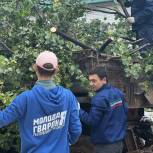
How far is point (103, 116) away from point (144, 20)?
9.09 feet

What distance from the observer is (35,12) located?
275 inches

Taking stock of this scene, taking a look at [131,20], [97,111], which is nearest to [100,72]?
[97,111]

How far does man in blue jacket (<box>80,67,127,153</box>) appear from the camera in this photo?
5895 mm

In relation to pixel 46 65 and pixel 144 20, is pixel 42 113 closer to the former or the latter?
pixel 46 65

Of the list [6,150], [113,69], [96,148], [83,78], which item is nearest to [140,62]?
[113,69]

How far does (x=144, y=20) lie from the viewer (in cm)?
812

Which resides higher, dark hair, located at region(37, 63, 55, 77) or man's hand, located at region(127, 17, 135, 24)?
man's hand, located at region(127, 17, 135, 24)

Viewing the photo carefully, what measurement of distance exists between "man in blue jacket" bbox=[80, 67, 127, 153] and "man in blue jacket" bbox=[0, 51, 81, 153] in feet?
4.49

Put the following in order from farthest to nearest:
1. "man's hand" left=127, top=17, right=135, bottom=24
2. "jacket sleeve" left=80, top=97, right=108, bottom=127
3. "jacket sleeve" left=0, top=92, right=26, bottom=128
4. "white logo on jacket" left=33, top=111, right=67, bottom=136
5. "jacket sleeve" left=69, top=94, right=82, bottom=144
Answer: "man's hand" left=127, top=17, right=135, bottom=24 < "jacket sleeve" left=80, top=97, right=108, bottom=127 < "jacket sleeve" left=69, top=94, right=82, bottom=144 < "white logo on jacket" left=33, top=111, right=67, bottom=136 < "jacket sleeve" left=0, top=92, right=26, bottom=128

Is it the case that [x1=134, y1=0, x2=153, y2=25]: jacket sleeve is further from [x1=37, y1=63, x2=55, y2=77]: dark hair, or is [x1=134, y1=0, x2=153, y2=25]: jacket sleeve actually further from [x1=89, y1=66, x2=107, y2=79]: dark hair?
[x1=37, y1=63, x2=55, y2=77]: dark hair

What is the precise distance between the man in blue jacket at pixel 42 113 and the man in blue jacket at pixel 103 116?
137 cm

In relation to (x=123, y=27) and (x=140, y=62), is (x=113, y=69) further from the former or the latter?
(x=123, y=27)

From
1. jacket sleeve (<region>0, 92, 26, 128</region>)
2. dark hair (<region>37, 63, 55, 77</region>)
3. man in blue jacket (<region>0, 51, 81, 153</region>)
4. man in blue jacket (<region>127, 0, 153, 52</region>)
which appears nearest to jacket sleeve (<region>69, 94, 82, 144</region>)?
man in blue jacket (<region>0, 51, 81, 153</region>)

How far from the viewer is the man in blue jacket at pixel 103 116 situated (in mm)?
5895
